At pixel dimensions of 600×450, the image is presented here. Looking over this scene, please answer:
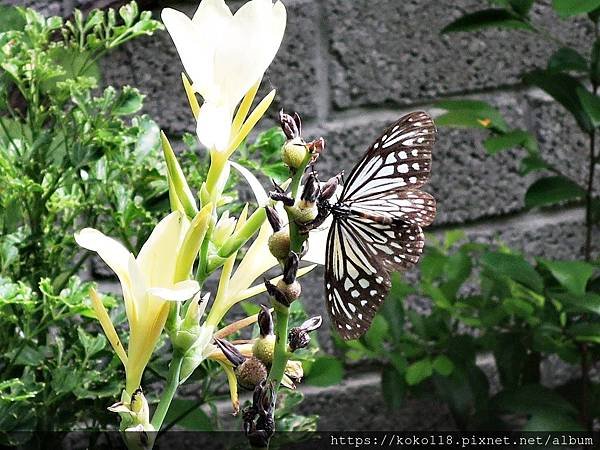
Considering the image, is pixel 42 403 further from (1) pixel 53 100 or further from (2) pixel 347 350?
(2) pixel 347 350

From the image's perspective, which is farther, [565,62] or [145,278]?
[565,62]

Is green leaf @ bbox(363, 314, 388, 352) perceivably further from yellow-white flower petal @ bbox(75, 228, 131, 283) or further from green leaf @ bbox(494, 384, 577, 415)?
yellow-white flower petal @ bbox(75, 228, 131, 283)

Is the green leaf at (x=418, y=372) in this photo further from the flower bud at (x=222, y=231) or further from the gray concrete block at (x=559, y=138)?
the flower bud at (x=222, y=231)

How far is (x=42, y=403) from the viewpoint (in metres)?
0.70

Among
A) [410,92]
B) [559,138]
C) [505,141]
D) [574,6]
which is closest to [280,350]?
[574,6]

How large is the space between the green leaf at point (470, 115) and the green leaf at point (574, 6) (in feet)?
0.67

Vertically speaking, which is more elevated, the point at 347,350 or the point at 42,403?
the point at 42,403

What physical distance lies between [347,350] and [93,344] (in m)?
0.66

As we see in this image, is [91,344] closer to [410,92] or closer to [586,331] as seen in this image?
[586,331]

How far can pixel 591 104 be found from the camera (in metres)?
1.04

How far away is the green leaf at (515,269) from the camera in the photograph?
1.05 m

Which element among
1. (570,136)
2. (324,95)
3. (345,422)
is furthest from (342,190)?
(570,136)

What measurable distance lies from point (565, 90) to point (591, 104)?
0.10 metres

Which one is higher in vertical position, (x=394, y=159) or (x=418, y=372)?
(x=394, y=159)
